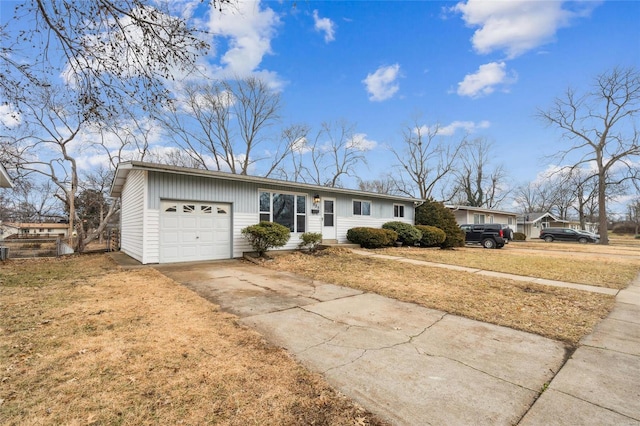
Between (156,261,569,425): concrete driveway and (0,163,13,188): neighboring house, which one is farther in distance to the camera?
(0,163,13,188): neighboring house

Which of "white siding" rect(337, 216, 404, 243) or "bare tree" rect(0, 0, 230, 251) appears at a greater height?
"bare tree" rect(0, 0, 230, 251)

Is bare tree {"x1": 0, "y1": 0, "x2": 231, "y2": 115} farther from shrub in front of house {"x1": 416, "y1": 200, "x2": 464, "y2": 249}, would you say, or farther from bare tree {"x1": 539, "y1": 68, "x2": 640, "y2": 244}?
bare tree {"x1": 539, "y1": 68, "x2": 640, "y2": 244}

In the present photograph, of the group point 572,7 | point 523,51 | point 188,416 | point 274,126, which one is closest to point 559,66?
point 523,51

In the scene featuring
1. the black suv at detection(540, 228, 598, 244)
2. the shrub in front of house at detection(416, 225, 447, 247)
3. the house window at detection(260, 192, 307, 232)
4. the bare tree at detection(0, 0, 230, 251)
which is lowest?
the black suv at detection(540, 228, 598, 244)

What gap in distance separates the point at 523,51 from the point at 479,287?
32.3 ft

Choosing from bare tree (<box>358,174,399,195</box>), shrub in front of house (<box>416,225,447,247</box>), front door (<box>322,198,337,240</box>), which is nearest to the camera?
front door (<box>322,198,337,240</box>)

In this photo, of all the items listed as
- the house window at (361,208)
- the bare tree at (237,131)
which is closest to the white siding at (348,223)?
the house window at (361,208)

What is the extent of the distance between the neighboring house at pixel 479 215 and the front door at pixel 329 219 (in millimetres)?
13907

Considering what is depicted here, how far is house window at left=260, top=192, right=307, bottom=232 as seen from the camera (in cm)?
1181

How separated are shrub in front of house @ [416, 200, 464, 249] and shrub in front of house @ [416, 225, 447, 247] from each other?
14.5 inches

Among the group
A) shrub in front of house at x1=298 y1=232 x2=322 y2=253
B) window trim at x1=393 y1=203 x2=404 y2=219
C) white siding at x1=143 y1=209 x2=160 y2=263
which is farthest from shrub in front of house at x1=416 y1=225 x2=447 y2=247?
white siding at x1=143 y1=209 x2=160 y2=263

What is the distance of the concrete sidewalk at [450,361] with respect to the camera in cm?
224

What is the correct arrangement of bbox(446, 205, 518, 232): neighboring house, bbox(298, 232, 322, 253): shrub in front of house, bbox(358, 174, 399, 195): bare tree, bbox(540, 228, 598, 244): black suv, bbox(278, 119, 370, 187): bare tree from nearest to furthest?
bbox(298, 232, 322, 253): shrub in front of house < bbox(446, 205, 518, 232): neighboring house < bbox(540, 228, 598, 244): black suv < bbox(278, 119, 370, 187): bare tree < bbox(358, 174, 399, 195): bare tree

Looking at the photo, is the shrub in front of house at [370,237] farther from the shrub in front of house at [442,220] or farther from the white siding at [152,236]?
the white siding at [152,236]
